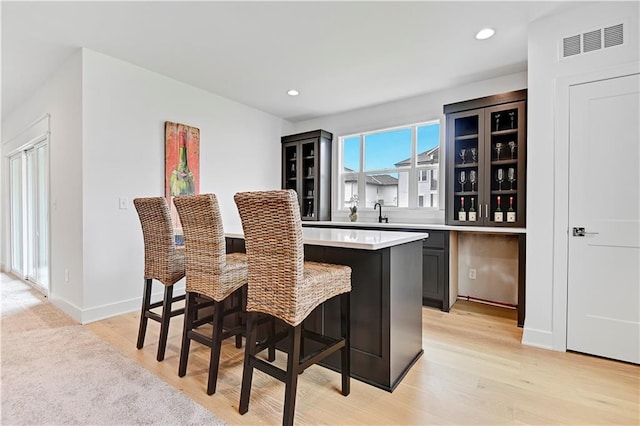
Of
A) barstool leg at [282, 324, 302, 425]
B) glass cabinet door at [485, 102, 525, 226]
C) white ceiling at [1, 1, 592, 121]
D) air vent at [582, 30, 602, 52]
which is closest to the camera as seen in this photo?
barstool leg at [282, 324, 302, 425]

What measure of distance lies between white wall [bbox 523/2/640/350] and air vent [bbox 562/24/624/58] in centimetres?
4

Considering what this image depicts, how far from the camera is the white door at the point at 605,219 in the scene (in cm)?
223

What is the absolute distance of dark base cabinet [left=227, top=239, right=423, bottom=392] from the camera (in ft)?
6.31

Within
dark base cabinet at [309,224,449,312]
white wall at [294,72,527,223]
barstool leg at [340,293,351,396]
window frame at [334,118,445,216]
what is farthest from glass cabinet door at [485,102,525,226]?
barstool leg at [340,293,351,396]

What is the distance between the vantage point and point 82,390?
1896mm

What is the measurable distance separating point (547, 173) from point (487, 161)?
0.97 meters

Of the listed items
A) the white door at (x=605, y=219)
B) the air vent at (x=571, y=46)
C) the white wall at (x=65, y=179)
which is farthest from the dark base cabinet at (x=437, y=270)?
the white wall at (x=65, y=179)

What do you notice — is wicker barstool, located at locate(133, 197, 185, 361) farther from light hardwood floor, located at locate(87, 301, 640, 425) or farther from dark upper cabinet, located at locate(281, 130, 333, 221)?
dark upper cabinet, located at locate(281, 130, 333, 221)

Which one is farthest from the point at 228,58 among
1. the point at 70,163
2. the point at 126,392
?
the point at 126,392

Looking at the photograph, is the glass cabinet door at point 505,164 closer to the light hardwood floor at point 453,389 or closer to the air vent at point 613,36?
the air vent at point 613,36

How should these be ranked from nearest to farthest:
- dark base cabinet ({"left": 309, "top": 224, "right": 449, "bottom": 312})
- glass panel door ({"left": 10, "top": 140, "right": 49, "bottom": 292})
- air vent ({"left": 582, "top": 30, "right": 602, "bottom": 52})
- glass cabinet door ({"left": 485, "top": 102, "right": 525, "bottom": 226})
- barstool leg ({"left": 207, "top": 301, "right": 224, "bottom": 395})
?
1. barstool leg ({"left": 207, "top": 301, "right": 224, "bottom": 395})
2. air vent ({"left": 582, "top": 30, "right": 602, "bottom": 52})
3. glass cabinet door ({"left": 485, "top": 102, "right": 525, "bottom": 226})
4. dark base cabinet ({"left": 309, "top": 224, "right": 449, "bottom": 312})
5. glass panel door ({"left": 10, "top": 140, "right": 49, "bottom": 292})

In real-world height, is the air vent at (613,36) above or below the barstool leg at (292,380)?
above

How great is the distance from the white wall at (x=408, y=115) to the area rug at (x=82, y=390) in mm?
3426

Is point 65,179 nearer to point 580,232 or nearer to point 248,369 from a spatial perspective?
point 248,369
